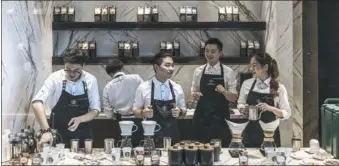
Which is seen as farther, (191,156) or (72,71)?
(72,71)

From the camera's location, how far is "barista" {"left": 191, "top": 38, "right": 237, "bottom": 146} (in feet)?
10.1

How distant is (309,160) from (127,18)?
1.57 metres

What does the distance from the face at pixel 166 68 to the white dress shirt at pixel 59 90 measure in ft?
1.37

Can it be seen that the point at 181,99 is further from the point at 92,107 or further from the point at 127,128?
the point at 92,107

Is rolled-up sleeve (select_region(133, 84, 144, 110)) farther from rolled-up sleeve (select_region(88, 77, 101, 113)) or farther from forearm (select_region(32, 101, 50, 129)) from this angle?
forearm (select_region(32, 101, 50, 129))

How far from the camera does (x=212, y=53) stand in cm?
318

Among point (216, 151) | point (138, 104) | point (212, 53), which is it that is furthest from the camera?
point (212, 53)

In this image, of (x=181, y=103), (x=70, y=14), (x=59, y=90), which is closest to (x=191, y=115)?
(x=181, y=103)

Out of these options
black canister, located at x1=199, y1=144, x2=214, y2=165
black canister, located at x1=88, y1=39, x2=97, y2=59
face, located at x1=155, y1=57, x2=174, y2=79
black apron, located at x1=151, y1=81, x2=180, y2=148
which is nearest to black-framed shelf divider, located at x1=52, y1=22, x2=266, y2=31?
black canister, located at x1=88, y1=39, x2=97, y2=59

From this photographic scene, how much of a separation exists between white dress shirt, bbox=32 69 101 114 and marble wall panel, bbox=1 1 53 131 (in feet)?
0.26

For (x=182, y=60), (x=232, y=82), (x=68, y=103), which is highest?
(x=182, y=60)

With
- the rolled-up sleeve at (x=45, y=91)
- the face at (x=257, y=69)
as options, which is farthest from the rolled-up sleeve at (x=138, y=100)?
the face at (x=257, y=69)

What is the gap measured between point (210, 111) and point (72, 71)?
3.05 feet

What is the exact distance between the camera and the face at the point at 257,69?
3059 mm
